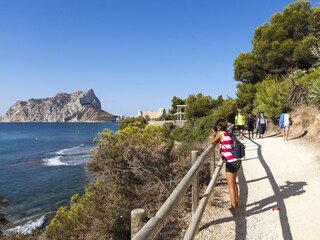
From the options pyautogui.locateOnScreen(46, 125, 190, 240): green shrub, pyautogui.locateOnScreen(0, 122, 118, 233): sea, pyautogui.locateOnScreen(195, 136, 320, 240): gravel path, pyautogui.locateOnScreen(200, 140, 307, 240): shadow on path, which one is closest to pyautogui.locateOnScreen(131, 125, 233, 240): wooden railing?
pyautogui.locateOnScreen(195, 136, 320, 240): gravel path

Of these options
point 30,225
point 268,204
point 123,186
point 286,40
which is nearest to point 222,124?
point 268,204

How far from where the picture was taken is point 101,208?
6586 mm

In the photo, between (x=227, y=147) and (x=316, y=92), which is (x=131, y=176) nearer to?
(x=227, y=147)

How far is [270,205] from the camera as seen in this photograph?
201 inches

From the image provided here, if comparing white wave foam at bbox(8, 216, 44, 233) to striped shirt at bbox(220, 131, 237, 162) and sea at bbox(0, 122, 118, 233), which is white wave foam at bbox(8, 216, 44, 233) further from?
striped shirt at bbox(220, 131, 237, 162)

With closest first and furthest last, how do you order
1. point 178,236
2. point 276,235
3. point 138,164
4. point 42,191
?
point 276,235, point 178,236, point 138,164, point 42,191

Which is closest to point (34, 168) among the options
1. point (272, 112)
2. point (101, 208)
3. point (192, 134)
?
point (192, 134)

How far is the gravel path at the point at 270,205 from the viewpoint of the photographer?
4.11 m

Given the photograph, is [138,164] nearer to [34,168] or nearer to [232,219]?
[232,219]

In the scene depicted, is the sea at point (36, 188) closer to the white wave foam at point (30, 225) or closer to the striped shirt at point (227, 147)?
the white wave foam at point (30, 225)

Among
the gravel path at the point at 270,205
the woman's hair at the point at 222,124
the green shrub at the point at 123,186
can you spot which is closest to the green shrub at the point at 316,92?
the gravel path at the point at 270,205

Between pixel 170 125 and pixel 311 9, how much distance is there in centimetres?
2435

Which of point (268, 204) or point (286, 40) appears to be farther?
point (286, 40)

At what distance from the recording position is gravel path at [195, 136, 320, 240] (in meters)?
4.11
